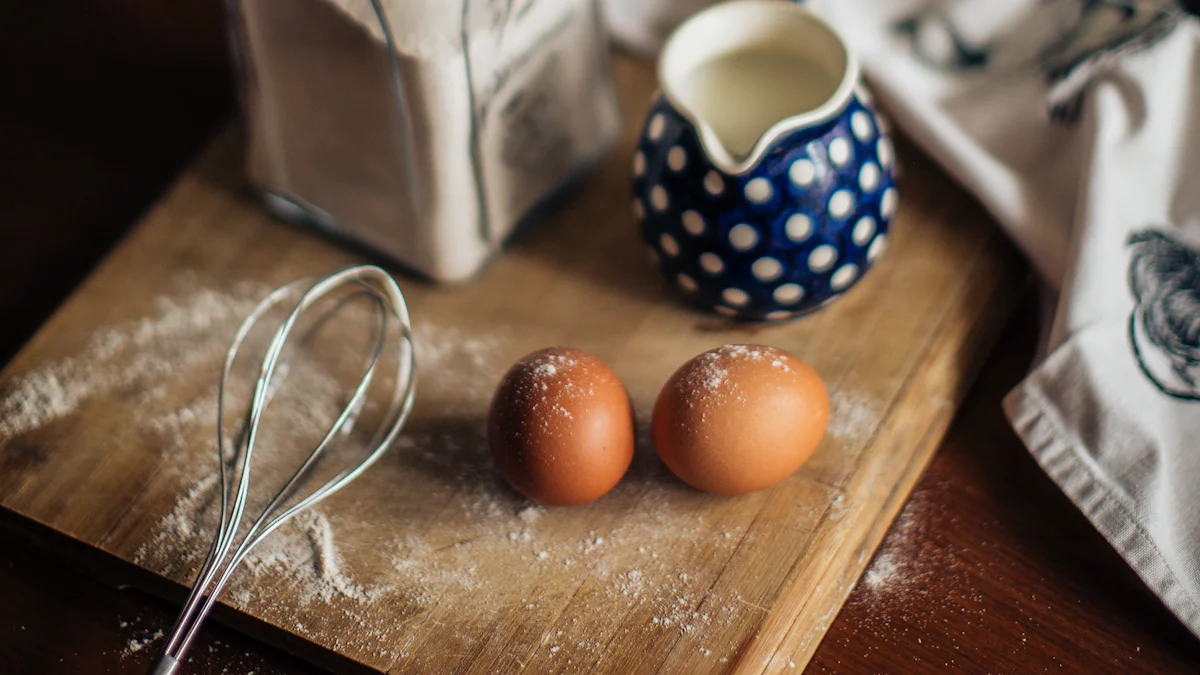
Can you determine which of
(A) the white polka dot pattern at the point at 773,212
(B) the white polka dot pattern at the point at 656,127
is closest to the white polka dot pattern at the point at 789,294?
(A) the white polka dot pattern at the point at 773,212

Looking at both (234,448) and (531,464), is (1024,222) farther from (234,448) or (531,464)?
(234,448)

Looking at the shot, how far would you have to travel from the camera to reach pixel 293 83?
57 cm

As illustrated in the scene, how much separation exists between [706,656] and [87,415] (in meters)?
0.36

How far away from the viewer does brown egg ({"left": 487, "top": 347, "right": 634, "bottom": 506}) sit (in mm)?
484

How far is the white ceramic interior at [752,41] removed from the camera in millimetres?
538

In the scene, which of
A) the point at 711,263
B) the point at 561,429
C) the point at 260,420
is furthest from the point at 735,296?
the point at 260,420

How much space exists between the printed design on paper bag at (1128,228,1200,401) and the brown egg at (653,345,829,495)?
179 mm

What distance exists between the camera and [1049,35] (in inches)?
25.5

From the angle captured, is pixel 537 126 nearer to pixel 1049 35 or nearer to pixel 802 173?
pixel 802 173

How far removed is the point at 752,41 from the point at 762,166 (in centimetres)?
10

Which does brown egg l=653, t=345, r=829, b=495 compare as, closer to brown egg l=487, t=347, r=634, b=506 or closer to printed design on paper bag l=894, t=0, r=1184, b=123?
brown egg l=487, t=347, r=634, b=506

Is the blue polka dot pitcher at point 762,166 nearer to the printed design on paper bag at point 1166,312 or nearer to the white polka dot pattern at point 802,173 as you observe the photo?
the white polka dot pattern at point 802,173

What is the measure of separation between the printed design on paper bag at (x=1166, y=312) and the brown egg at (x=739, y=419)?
0.59 feet

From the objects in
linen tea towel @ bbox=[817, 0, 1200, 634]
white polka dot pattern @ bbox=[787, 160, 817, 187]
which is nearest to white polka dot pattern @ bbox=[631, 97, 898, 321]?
white polka dot pattern @ bbox=[787, 160, 817, 187]
